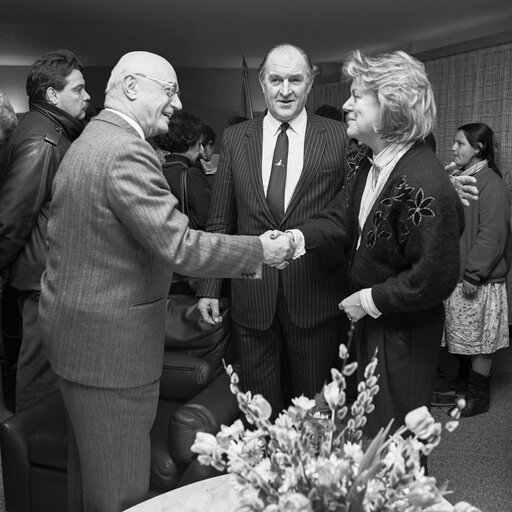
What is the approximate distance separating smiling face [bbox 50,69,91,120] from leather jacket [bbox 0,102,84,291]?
0.06 m

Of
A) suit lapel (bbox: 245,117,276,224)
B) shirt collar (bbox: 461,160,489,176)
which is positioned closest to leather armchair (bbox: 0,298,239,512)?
suit lapel (bbox: 245,117,276,224)

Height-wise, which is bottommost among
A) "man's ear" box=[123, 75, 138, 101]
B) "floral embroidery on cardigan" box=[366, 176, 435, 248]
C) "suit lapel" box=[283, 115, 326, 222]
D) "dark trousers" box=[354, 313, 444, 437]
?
"dark trousers" box=[354, 313, 444, 437]

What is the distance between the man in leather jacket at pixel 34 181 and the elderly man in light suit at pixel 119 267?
1.09 m

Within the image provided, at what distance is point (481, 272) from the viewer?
3.40m

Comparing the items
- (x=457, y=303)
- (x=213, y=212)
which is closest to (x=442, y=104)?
(x=457, y=303)

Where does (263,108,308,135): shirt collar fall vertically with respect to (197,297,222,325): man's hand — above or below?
above

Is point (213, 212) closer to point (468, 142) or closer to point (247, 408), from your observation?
point (247, 408)

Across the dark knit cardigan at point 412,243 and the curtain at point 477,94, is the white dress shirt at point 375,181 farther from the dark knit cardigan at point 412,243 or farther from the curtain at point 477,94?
the curtain at point 477,94

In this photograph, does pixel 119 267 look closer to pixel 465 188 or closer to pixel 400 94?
pixel 400 94

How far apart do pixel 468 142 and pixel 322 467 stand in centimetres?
308

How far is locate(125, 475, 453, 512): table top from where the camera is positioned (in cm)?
137

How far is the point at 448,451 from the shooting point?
310 cm

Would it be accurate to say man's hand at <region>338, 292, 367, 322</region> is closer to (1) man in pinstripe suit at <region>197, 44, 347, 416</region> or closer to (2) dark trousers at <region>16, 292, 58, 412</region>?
(1) man in pinstripe suit at <region>197, 44, 347, 416</region>

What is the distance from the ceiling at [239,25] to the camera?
5422 mm
